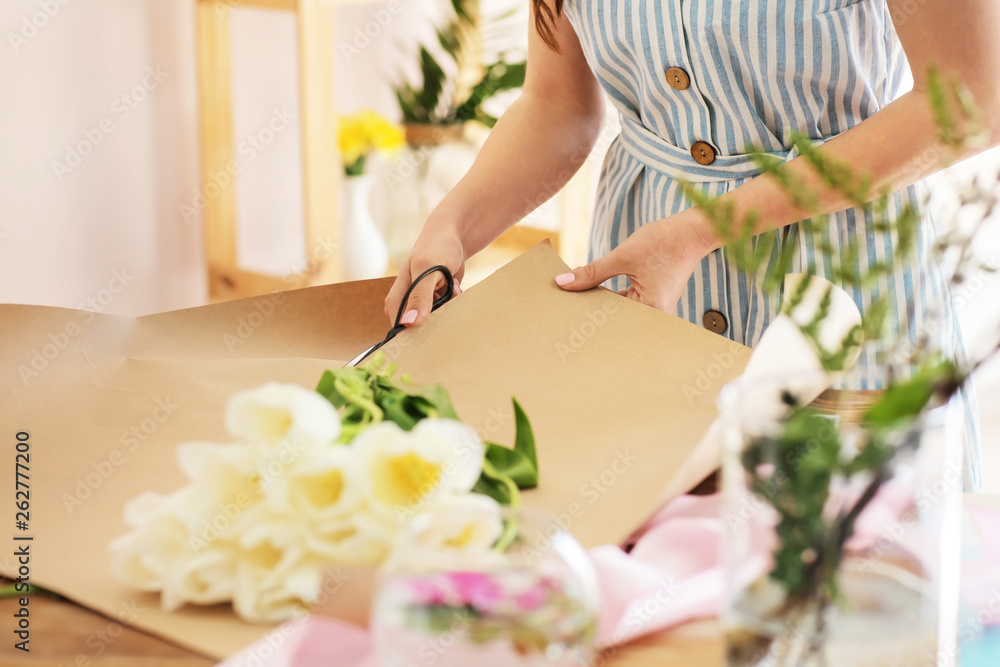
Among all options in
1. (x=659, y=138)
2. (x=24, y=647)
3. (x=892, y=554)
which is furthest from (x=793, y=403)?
(x=659, y=138)

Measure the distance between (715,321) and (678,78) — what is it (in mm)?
244

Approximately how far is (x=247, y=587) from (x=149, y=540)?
0.18ft

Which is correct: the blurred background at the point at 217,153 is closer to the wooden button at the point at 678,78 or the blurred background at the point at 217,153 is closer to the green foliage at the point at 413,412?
the wooden button at the point at 678,78

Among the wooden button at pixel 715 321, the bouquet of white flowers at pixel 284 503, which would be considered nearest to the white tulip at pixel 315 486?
the bouquet of white flowers at pixel 284 503

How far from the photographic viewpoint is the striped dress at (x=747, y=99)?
85 cm

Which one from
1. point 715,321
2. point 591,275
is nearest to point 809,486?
point 591,275

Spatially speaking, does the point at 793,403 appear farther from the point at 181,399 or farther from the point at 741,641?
the point at 181,399

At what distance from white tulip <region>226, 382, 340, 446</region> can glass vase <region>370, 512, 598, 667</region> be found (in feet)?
0.26

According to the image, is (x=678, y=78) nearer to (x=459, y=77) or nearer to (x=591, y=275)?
(x=591, y=275)

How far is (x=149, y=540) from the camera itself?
1.43 ft

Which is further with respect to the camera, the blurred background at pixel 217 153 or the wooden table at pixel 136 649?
the blurred background at pixel 217 153

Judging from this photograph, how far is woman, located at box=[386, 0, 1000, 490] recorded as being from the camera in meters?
0.78

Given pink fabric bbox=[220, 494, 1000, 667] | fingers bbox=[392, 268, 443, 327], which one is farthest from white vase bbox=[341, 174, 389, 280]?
pink fabric bbox=[220, 494, 1000, 667]

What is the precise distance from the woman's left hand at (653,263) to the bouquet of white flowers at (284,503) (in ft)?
1.16
